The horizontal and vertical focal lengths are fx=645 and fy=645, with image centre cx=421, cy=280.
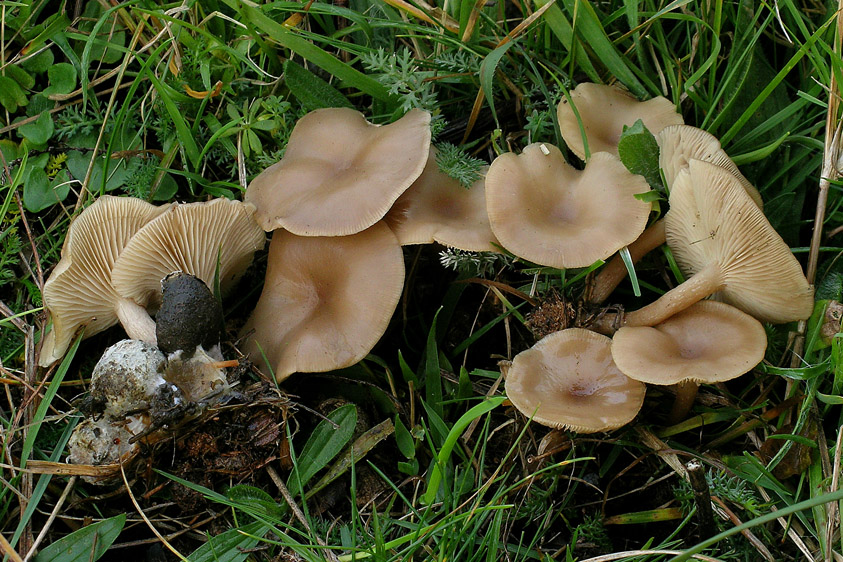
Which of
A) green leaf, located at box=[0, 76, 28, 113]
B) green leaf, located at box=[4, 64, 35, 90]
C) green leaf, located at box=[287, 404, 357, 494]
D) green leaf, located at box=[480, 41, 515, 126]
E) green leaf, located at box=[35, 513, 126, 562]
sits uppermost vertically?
green leaf, located at box=[480, 41, 515, 126]

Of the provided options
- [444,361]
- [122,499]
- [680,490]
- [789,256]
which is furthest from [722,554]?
[122,499]

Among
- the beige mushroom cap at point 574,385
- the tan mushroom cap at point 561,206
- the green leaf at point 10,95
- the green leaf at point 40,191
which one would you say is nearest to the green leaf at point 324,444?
the beige mushroom cap at point 574,385

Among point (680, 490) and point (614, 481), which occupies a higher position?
point (680, 490)

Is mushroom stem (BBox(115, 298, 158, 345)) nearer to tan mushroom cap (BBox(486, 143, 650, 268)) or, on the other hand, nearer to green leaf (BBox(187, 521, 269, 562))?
green leaf (BBox(187, 521, 269, 562))

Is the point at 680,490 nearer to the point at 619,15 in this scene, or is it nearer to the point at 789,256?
the point at 789,256

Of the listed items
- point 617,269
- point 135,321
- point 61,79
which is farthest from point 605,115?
point 61,79

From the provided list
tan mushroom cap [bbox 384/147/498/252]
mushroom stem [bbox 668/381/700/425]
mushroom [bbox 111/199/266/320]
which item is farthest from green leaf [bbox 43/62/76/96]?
mushroom stem [bbox 668/381/700/425]

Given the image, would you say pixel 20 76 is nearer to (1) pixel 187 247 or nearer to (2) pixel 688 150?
(1) pixel 187 247
